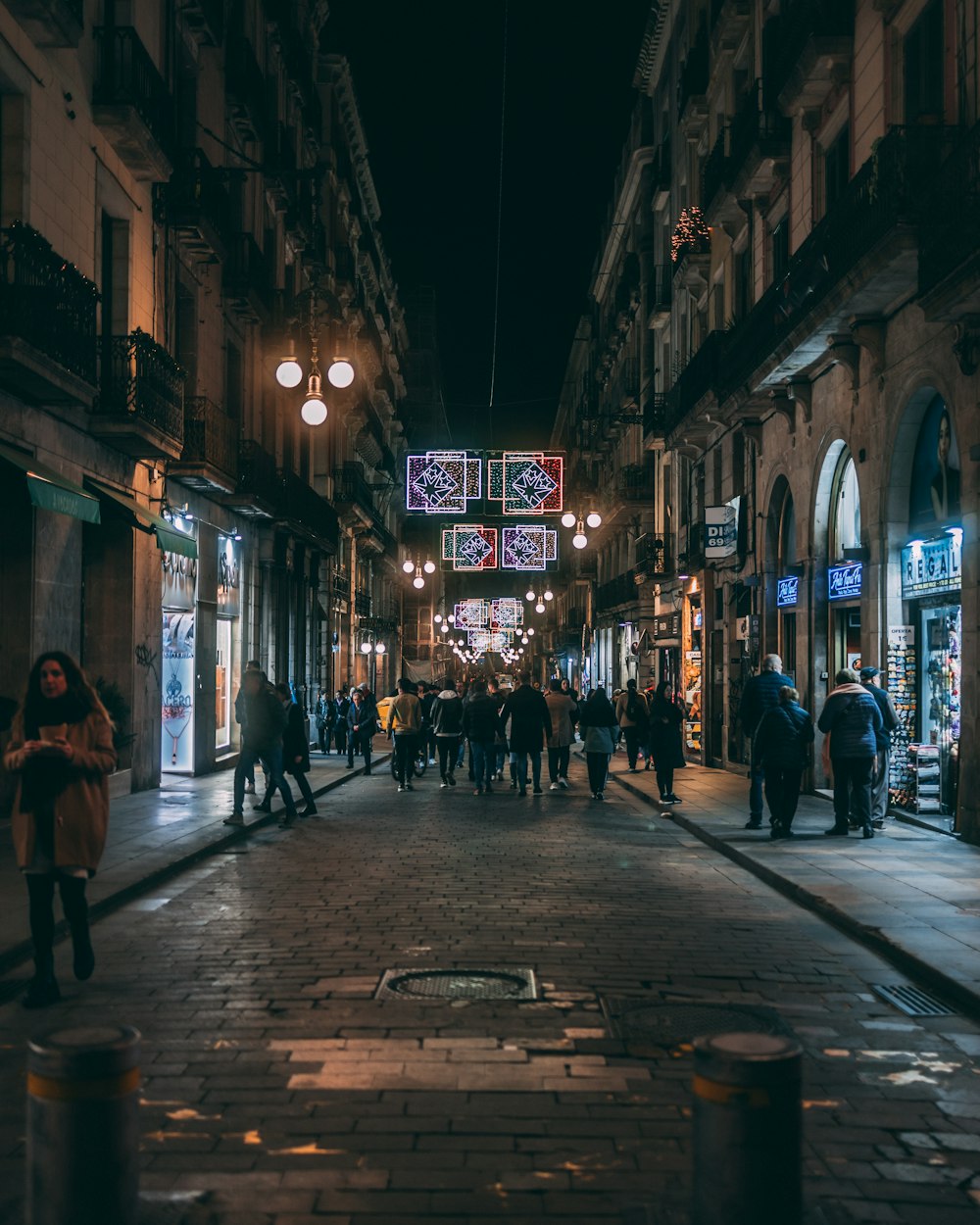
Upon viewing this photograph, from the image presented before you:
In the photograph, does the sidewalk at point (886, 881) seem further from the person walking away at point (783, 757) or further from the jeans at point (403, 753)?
the jeans at point (403, 753)

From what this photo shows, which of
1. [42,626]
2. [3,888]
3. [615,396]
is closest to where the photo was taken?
[3,888]

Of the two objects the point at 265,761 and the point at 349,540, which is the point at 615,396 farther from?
the point at 265,761

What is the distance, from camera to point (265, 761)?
16.2 meters

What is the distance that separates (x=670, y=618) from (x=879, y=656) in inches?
682

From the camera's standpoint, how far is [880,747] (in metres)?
14.2

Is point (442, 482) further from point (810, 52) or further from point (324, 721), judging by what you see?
point (810, 52)

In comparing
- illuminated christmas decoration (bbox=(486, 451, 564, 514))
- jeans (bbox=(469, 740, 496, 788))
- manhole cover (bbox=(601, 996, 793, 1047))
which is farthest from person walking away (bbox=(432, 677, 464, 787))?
manhole cover (bbox=(601, 996, 793, 1047))

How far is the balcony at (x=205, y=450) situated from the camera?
2109 centimetres

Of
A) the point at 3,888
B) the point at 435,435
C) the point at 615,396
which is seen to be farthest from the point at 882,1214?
the point at 435,435

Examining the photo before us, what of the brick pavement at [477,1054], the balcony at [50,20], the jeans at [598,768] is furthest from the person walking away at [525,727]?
the balcony at [50,20]

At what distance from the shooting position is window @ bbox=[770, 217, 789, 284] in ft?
71.2

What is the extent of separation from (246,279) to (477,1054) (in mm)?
21806

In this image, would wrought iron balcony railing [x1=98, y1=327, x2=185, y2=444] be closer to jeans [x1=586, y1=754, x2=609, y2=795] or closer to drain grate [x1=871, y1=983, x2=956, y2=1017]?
jeans [x1=586, y1=754, x2=609, y2=795]

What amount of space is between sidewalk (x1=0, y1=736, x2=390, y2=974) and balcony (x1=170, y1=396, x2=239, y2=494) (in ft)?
16.3
